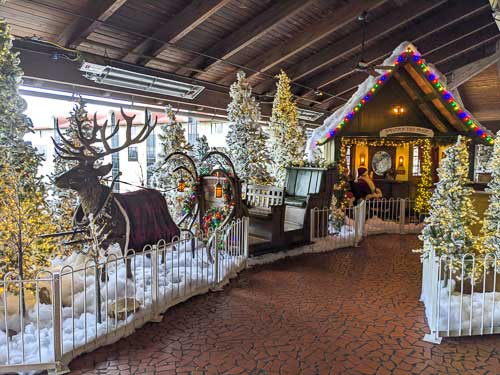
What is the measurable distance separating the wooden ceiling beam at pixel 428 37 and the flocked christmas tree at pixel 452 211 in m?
7.12

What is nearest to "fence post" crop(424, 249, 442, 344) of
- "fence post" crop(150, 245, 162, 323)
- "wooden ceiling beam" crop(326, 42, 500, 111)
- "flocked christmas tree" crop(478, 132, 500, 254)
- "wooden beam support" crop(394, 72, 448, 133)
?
"flocked christmas tree" crop(478, 132, 500, 254)

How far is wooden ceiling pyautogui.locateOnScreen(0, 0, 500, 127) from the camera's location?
633cm

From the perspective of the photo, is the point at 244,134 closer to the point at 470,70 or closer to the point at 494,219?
the point at 494,219

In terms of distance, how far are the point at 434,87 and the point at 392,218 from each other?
148 inches

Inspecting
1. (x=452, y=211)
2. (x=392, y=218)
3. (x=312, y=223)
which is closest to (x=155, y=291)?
(x=452, y=211)

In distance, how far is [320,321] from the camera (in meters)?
4.54

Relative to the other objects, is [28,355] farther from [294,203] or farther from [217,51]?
[217,51]

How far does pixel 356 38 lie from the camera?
1044 centimetres

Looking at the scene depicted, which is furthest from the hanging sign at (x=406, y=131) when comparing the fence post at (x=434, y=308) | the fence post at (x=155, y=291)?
the fence post at (x=155, y=291)

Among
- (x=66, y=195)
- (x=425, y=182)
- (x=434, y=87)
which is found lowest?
(x=66, y=195)

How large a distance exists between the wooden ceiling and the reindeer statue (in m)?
2.45

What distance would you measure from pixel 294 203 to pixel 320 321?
4377 millimetres

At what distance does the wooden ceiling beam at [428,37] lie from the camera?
33.9ft

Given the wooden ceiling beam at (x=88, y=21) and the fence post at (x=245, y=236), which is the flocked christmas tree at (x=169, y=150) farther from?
the wooden ceiling beam at (x=88, y=21)
